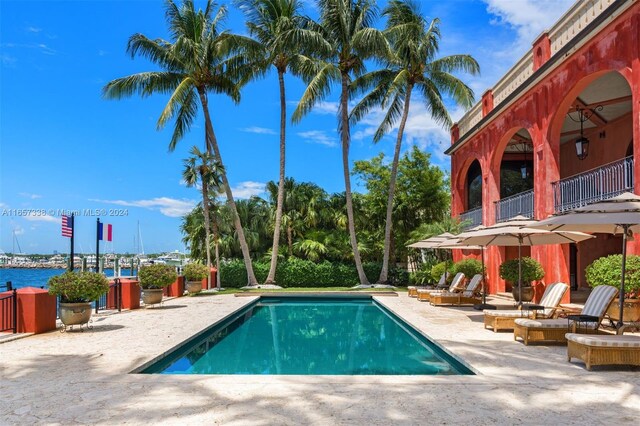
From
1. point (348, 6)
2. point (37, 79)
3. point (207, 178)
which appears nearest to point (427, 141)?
point (348, 6)

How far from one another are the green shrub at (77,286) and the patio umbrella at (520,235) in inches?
339

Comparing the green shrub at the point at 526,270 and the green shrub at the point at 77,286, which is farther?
the green shrub at the point at 526,270

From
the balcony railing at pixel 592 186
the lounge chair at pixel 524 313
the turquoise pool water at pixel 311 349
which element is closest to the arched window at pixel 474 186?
the balcony railing at pixel 592 186

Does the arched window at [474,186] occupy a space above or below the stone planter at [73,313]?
above

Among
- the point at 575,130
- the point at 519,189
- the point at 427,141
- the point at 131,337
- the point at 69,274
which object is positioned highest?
the point at 427,141

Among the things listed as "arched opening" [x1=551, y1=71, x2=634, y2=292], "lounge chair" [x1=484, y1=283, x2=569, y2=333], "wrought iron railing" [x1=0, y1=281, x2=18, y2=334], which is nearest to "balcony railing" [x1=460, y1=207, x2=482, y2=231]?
"arched opening" [x1=551, y1=71, x2=634, y2=292]

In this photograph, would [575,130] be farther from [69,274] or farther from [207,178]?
[69,274]

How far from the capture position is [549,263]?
14.2 meters

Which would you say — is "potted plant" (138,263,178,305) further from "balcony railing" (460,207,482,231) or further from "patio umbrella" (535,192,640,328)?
"balcony railing" (460,207,482,231)

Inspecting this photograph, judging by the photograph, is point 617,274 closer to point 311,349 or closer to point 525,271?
point 525,271

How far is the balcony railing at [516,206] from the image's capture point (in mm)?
16484

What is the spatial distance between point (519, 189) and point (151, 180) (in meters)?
28.8

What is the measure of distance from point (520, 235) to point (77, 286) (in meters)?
9.73

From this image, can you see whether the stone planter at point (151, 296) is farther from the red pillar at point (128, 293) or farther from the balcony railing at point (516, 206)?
the balcony railing at point (516, 206)
